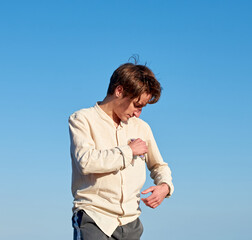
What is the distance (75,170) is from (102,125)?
0.60 metres

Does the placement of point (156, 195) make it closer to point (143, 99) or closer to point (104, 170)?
point (104, 170)

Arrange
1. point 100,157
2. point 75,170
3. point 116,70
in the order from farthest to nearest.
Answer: point 116,70
point 75,170
point 100,157

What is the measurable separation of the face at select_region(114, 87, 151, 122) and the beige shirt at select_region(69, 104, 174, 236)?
16 cm

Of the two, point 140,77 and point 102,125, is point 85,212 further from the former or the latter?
point 140,77

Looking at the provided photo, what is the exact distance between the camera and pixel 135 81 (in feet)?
16.4

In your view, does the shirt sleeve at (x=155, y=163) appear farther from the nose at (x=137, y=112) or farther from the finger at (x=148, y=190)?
the nose at (x=137, y=112)

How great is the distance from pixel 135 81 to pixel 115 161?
3.32ft

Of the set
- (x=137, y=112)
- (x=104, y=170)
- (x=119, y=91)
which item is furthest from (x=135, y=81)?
(x=104, y=170)

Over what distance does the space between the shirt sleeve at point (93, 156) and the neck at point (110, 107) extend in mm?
426

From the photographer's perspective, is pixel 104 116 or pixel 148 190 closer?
pixel 148 190

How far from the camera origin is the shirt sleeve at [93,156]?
14.8 feet

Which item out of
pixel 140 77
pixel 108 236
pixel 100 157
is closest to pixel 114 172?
pixel 100 157

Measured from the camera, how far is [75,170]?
15.9ft

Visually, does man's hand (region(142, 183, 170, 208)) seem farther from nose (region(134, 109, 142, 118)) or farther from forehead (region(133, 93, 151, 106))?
forehead (region(133, 93, 151, 106))
